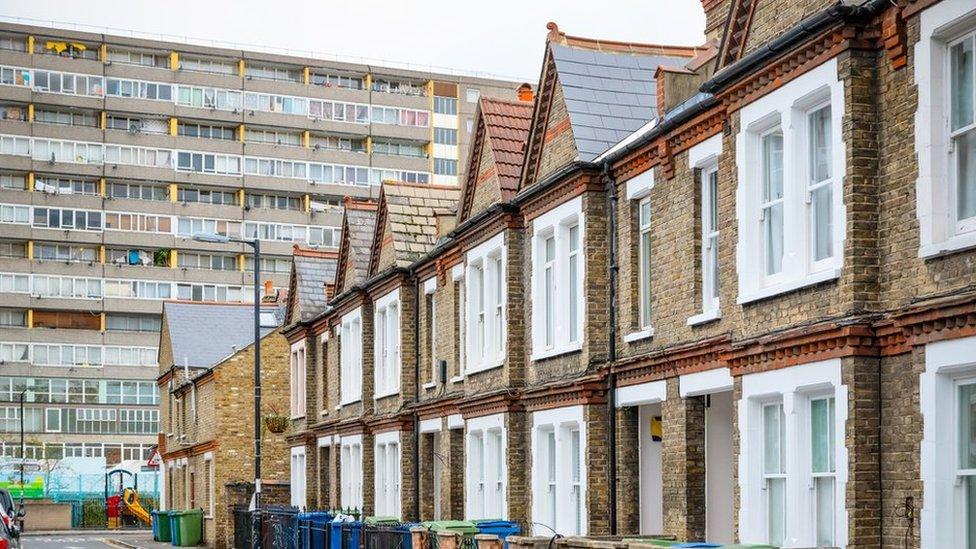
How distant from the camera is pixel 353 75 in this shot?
114812mm

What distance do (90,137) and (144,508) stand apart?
→ 1467 inches

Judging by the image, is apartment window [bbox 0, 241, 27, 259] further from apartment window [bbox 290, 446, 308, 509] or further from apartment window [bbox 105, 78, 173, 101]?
apartment window [bbox 290, 446, 308, 509]

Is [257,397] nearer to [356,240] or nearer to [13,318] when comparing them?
[356,240]

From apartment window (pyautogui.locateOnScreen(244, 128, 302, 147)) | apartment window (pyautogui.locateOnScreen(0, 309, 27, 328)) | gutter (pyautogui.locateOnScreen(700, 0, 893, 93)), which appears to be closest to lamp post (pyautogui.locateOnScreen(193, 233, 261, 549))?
gutter (pyautogui.locateOnScreen(700, 0, 893, 93))

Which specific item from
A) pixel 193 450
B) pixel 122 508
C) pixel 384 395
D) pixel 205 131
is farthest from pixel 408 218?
pixel 205 131

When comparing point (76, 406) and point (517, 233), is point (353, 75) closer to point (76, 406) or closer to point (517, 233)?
point (76, 406)

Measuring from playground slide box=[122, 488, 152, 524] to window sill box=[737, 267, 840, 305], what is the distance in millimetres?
62389

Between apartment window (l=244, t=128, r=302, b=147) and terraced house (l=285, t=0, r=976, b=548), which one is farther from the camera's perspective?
apartment window (l=244, t=128, r=302, b=147)

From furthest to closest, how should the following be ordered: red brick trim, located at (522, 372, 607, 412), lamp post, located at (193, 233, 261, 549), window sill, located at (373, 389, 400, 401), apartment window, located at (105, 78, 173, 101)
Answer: apartment window, located at (105, 78, 173, 101) → lamp post, located at (193, 233, 261, 549) → window sill, located at (373, 389, 400, 401) → red brick trim, located at (522, 372, 607, 412)

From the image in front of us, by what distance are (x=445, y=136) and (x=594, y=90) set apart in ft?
311

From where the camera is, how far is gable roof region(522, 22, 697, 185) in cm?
2297

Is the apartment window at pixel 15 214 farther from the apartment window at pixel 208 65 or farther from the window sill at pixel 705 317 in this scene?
the window sill at pixel 705 317

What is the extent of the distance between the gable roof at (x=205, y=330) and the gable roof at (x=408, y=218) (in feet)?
88.0

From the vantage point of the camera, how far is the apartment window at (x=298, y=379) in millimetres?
43062
